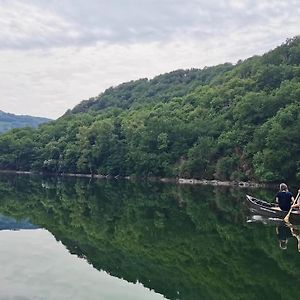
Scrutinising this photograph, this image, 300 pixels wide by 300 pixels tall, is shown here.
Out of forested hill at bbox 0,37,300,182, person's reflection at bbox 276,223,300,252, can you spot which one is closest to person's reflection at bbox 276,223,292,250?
person's reflection at bbox 276,223,300,252

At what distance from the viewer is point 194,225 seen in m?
28.5

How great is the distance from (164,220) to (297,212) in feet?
25.5

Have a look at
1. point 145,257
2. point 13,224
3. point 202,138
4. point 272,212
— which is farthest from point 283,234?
point 202,138

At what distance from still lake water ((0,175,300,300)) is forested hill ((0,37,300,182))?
38187 mm

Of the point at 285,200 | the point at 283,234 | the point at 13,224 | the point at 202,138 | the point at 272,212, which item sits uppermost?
the point at 202,138

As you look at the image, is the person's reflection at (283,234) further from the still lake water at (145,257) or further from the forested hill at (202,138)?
the forested hill at (202,138)

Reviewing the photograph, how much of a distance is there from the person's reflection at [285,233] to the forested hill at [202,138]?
40.0 meters

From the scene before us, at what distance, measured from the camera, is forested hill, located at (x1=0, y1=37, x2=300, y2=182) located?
230ft

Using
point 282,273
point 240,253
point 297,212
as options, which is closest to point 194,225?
point 297,212

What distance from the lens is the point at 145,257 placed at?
2042 centimetres

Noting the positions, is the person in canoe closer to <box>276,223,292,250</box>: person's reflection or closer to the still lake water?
<box>276,223,292,250</box>: person's reflection

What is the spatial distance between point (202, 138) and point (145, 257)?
67321 millimetres

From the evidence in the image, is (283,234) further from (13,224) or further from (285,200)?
(13,224)

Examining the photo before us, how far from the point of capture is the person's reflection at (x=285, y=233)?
21.4m
